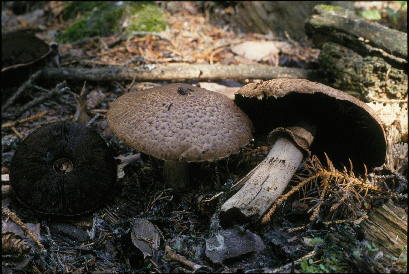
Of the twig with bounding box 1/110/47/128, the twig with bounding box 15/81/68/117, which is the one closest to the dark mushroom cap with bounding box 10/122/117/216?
the twig with bounding box 1/110/47/128

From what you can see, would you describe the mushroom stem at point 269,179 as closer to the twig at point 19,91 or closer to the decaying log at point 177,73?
the decaying log at point 177,73

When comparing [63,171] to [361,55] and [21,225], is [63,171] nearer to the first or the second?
[21,225]

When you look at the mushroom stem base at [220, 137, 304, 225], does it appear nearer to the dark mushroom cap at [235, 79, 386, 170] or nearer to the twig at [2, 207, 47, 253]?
the dark mushroom cap at [235, 79, 386, 170]

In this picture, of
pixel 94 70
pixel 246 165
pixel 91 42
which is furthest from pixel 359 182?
pixel 91 42

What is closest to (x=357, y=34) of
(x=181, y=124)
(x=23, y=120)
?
(x=181, y=124)

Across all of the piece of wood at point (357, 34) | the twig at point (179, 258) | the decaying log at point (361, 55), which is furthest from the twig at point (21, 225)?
the piece of wood at point (357, 34)

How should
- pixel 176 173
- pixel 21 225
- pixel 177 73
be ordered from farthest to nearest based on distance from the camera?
1. pixel 177 73
2. pixel 176 173
3. pixel 21 225

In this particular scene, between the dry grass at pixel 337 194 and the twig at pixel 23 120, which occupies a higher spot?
the dry grass at pixel 337 194
